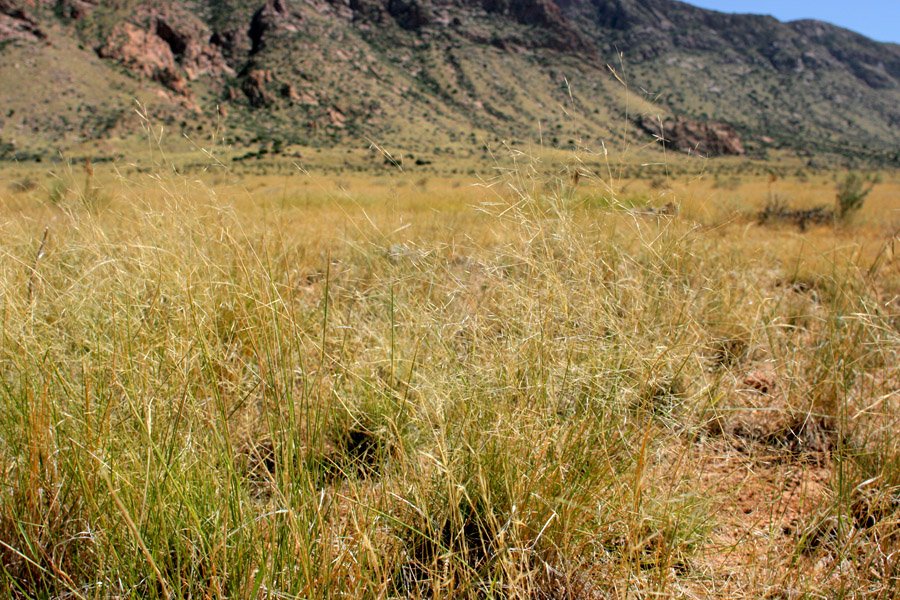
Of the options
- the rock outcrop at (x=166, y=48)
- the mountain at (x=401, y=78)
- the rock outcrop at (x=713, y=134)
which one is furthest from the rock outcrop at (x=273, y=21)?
the rock outcrop at (x=713, y=134)

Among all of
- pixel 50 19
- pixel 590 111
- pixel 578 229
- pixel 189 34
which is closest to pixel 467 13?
pixel 590 111

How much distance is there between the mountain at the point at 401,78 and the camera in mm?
41250

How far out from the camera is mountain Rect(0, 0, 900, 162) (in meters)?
41.2

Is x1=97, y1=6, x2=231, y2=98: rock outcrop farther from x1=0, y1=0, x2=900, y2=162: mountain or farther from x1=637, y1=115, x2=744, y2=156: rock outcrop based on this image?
x1=637, y1=115, x2=744, y2=156: rock outcrop

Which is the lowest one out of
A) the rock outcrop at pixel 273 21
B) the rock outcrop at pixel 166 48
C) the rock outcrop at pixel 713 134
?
the rock outcrop at pixel 166 48

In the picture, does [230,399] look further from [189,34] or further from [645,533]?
[189,34]

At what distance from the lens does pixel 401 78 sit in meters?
55.3

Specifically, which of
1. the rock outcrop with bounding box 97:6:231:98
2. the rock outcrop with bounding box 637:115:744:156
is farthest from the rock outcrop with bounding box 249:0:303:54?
the rock outcrop with bounding box 637:115:744:156

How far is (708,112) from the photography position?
2431 inches

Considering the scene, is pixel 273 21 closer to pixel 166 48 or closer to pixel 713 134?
pixel 166 48

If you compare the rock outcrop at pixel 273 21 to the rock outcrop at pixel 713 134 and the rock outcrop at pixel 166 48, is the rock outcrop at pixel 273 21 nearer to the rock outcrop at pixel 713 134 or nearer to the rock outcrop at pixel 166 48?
the rock outcrop at pixel 166 48

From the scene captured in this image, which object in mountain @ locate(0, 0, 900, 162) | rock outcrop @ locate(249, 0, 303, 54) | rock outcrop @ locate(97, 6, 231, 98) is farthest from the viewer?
rock outcrop @ locate(249, 0, 303, 54)

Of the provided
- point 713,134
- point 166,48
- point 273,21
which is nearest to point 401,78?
point 273,21

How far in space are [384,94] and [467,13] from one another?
38.7m
